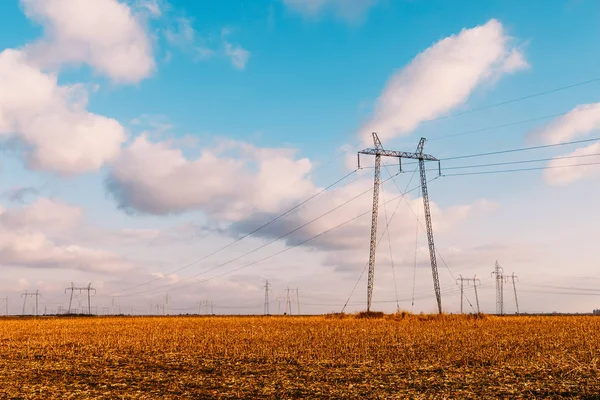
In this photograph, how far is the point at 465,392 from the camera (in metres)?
18.0

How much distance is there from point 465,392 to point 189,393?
9003 mm

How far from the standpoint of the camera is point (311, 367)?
2369cm

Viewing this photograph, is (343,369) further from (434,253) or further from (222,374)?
(434,253)

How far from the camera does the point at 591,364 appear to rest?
2386cm

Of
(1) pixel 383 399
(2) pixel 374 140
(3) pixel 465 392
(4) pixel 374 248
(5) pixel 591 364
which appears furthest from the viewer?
(2) pixel 374 140

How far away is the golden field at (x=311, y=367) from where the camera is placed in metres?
18.6

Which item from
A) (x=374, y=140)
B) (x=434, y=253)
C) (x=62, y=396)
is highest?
(x=374, y=140)

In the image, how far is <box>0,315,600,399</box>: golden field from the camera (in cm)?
1856

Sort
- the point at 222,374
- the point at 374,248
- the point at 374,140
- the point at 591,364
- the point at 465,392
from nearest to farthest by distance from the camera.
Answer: the point at 465,392
the point at 222,374
the point at 591,364
the point at 374,248
the point at 374,140

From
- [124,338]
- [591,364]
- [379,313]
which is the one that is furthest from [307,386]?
[379,313]

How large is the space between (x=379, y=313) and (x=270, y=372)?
4264cm

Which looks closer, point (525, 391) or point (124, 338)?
point (525, 391)

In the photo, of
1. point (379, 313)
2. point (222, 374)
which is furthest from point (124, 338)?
point (379, 313)

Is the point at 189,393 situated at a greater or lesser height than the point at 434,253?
lesser
